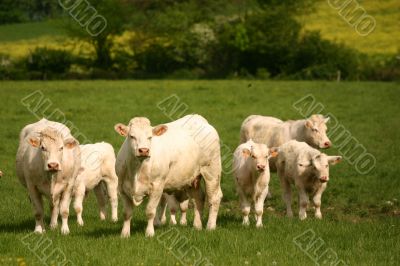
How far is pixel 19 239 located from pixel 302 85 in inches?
1368

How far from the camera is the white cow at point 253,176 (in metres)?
13.5

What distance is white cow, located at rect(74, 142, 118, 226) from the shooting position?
14.3m

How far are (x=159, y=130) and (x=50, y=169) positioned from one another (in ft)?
5.84

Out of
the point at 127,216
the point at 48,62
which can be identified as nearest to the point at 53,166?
the point at 127,216

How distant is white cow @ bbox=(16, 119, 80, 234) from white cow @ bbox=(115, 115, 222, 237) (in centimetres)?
108

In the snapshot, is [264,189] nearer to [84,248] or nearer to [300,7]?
[84,248]

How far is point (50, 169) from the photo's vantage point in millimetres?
11547

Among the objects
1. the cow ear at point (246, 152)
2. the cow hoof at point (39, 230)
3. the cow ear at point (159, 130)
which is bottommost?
the cow hoof at point (39, 230)

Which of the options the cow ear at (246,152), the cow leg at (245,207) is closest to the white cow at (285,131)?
the cow leg at (245,207)

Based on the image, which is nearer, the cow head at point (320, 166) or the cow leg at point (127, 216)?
the cow leg at point (127, 216)

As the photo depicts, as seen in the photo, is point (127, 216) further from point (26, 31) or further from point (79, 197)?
point (26, 31)

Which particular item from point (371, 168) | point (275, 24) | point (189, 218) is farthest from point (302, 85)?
point (189, 218)

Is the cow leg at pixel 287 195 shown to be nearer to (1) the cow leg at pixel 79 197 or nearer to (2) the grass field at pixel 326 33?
(1) the cow leg at pixel 79 197

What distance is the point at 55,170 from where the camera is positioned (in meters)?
11.6
